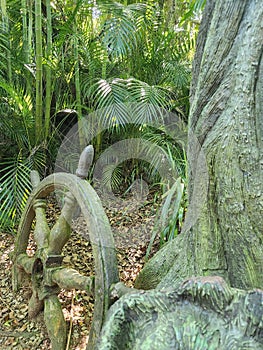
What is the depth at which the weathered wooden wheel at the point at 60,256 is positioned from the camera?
41.2 inches

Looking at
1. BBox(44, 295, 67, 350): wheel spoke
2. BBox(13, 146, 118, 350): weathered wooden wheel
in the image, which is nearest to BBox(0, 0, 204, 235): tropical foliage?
BBox(13, 146, 118, 350): weathered wooden wheel

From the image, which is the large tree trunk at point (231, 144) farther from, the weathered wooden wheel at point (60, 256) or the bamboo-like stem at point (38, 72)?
the bamboo-like stem at point (38, 72)

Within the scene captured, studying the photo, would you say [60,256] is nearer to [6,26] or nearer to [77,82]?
[77,82]

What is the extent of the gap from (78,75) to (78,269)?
128 centimetres

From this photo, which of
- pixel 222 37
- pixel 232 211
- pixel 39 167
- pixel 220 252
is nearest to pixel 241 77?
pixel 222 37

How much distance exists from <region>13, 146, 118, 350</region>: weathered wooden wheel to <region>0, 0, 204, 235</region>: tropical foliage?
2.00 ft

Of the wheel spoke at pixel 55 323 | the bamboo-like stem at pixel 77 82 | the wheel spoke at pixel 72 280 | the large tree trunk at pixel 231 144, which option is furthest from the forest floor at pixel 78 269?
the large tree trunk at pixel 231 144

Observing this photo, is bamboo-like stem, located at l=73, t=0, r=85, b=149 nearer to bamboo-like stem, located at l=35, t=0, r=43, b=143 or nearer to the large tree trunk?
bamboo-like stem, located at l=35, t=0, r=43, b=143

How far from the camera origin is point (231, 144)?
3.00 ft

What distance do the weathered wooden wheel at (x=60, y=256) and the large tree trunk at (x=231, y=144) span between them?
23 centimetres

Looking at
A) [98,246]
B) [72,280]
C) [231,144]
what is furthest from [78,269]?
[231,144]

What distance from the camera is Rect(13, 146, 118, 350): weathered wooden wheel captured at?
105 cm

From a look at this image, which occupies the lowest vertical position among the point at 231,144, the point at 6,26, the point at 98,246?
the point at 98,246

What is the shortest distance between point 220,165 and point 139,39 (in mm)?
2060
